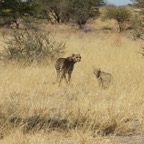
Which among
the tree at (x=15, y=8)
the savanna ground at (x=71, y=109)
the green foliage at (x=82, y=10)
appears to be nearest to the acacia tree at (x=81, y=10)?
the green foliage at (x=82, y=10)

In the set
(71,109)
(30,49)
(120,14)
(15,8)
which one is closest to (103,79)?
(71,109)

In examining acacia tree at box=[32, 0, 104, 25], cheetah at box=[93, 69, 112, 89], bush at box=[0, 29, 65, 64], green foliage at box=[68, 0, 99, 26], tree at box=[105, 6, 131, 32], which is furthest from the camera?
tree at box=[105, 6, 131, 32]

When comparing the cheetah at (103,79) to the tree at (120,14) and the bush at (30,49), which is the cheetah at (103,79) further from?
the tree at (120,14)

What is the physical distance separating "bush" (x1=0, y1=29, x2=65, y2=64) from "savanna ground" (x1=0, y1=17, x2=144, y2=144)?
2797 mm

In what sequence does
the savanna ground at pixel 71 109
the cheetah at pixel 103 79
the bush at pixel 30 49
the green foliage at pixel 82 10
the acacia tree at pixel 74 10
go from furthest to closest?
the acacia tree at pixel 74 10 < the green foliage at pixel 82 10 < the bush at pixel 30 49 < the cheetah at pixel 103 79 < the savanna ground at pixel 71 109

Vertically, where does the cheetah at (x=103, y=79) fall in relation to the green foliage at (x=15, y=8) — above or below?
below

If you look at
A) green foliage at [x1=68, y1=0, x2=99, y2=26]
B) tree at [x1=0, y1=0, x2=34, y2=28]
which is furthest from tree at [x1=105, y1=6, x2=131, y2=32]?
tree at [x1=0, y1=0, x2=34, y2=28]

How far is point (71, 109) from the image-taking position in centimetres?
785

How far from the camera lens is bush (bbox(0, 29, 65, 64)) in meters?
15.9

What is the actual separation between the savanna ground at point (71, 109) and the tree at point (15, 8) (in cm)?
166

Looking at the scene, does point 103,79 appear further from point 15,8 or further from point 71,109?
point 15,8

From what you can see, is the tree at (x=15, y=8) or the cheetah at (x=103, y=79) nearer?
the tree at (x=15, y=8)

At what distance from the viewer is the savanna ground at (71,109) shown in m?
6.38

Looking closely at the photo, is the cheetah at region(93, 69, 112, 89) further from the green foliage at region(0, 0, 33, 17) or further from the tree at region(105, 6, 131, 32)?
the tree at region(105, 6, 131, 32)
